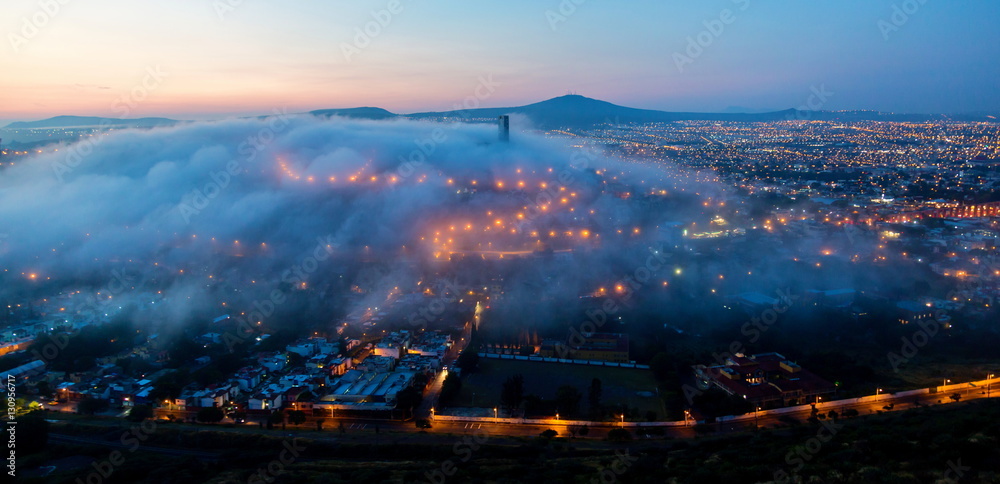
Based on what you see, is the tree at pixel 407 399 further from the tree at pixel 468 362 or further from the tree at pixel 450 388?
the tree at pixel 468 362

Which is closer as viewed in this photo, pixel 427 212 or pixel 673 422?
pixel 673 422

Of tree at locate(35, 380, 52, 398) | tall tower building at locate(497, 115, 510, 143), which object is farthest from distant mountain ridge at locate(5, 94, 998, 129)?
tree at locate(35, 380, 52, 398)

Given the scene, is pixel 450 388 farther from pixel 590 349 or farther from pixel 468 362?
pixel 590 349

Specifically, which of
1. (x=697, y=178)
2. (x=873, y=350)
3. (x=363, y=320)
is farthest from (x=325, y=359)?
(x=697, y=178)

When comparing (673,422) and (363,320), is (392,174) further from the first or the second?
(673,422)

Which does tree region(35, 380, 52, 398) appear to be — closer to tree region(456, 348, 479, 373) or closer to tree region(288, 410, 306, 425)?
tree region(288, 410, 306, 425)

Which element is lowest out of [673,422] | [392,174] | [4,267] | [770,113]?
[673,422]
